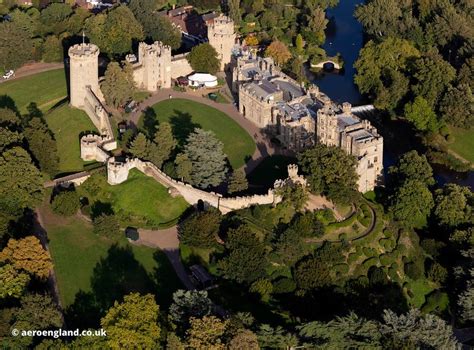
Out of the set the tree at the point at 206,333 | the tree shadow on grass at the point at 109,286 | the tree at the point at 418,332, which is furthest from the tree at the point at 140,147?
the tree at the point at 418,332

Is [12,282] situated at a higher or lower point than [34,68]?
higher

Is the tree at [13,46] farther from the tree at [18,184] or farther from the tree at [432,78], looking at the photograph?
the tree at [432,78]

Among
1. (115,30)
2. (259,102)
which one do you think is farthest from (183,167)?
(115,30)

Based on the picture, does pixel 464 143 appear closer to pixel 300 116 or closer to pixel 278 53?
pixel 300 116

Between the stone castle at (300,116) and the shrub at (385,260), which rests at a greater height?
the stone castle at (300,116)

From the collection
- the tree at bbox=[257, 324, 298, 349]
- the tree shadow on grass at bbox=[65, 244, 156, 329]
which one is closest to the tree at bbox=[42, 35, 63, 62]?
the tree shadow on grass at bbox=[65, 244, 156, 329]

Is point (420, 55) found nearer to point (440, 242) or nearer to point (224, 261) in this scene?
point (440, 242)

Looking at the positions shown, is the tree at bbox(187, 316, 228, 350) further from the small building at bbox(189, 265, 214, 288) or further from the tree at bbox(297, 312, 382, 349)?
the small building at bbox(189, 265, 214, 288)
